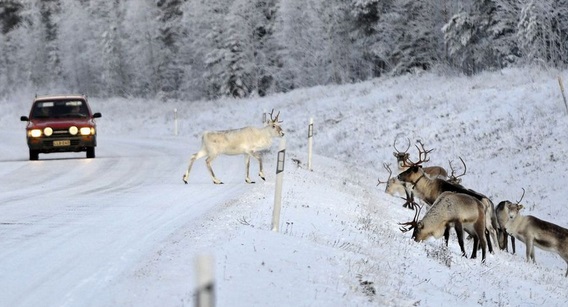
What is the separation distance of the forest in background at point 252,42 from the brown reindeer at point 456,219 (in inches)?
858

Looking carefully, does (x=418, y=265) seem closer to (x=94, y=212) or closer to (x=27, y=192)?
(x=94, y=212)

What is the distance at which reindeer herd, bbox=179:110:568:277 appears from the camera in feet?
36.5

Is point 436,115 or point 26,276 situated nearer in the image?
point 26,276

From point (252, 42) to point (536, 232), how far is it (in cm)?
4906

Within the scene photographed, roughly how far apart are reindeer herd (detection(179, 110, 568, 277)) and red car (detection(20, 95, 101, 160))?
7.00m

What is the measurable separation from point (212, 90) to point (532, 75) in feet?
131

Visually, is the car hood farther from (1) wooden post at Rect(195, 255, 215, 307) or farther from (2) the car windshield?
(1) wooden post at Rect(195, 255, 215, 307)

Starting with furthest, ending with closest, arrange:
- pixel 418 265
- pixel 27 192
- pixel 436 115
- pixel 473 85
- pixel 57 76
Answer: pixel 57 76 < pixel 473 85 < pixel 436 115 < pixel 27 192 < pixel 418 265

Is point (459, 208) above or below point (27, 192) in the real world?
above

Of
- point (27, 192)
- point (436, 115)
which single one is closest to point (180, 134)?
point (436, 115)

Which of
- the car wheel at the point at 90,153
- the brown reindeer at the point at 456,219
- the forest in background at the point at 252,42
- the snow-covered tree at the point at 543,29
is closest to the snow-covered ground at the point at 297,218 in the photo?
the brown reindeer at the point at 456,219

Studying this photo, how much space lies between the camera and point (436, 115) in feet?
92.2

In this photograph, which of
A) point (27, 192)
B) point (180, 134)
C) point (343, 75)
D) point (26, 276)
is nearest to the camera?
point (26, 276)

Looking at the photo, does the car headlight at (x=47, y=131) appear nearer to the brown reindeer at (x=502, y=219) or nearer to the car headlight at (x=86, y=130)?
the car headlight at (x=86, y=130)
